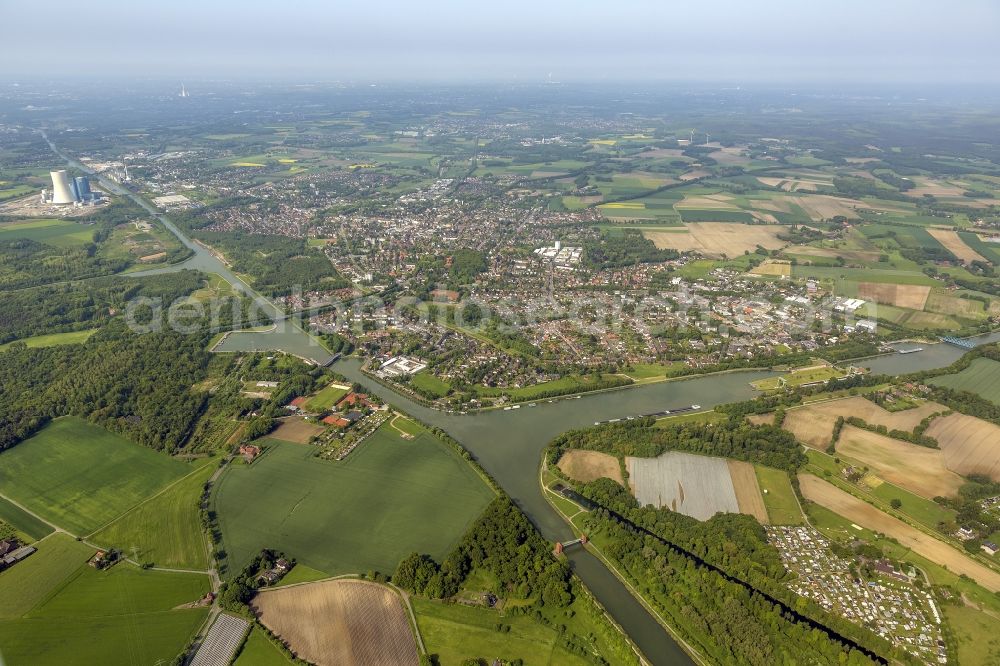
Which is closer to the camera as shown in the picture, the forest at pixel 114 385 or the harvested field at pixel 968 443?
the harvested field at pixel 968 443

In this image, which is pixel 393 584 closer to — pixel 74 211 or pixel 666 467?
pixel 666 467

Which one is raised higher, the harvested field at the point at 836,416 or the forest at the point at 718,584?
the harvested field at the point at 836,416

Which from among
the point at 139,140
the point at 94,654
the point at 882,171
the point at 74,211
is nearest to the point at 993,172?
the point at 882,171

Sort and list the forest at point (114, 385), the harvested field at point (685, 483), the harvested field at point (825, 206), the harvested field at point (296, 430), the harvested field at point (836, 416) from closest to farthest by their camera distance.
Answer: the harvested field at point (685, 483) < the harvested field at point (296, 430) < the harvested field at point (836, 416) < the forest at point (114, 385) < the harvested field at point (825, 206)

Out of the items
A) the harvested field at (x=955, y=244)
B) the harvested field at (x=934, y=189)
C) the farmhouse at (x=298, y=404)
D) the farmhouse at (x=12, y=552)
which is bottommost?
the farmhouse at (x=12, y=552)

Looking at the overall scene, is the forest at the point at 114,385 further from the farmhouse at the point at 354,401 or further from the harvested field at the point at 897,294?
the harvested field at the point at 897,294

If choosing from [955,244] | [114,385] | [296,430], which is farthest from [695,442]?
[955,244]

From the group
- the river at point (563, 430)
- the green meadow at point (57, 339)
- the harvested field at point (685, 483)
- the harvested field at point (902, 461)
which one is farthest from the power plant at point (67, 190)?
the harvested field at point (902, 461)

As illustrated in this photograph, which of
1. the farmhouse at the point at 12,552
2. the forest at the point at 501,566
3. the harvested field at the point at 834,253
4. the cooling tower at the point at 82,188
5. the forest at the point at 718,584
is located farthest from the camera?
the cooling tower at the point at 82,188

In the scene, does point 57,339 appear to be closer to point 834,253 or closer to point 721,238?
point 721,238
